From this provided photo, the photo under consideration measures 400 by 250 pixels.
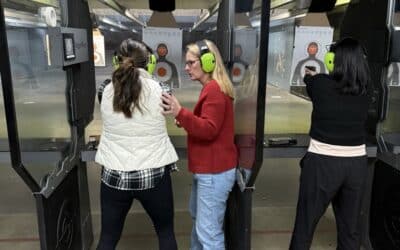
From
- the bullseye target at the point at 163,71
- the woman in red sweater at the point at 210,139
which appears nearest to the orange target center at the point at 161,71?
the bullseye target at the point at 163,71

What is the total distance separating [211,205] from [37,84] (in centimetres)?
134

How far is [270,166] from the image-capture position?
4852 millimetres

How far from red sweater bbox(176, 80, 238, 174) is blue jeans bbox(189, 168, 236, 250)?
0.15 feet

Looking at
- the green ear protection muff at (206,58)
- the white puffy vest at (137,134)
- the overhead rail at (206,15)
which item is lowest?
the white puffy vest at (137,134)

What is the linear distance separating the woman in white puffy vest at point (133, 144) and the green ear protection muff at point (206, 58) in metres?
0.27

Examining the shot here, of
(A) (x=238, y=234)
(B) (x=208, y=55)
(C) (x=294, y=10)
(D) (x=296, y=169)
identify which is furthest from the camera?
(D) (x=296, y=169)

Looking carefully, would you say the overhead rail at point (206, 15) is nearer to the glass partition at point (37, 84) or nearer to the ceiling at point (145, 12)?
the ceiling at point (145, 12)

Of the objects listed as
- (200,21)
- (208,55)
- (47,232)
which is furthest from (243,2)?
(47,232)

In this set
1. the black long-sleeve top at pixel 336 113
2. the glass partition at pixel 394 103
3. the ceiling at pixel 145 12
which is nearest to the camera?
the black long-sleeve top at pixel 336 113

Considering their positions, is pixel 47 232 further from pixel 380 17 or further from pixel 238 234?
pixel 380 17

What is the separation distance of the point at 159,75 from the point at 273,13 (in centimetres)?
137

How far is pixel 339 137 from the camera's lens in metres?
1.95

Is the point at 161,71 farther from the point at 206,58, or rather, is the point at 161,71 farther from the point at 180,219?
the point at 180,219

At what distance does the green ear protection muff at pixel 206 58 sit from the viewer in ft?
6.15
